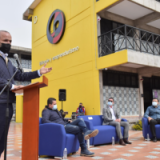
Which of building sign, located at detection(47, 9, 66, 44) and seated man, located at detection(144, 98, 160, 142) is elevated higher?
building sign, located at detection(47, 9, 66, 44)

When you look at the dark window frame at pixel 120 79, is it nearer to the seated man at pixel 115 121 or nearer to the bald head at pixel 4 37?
the seated man at pixel 115 121

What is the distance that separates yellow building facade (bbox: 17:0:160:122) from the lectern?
7.05 meters

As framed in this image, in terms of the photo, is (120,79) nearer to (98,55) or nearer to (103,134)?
(98,55)

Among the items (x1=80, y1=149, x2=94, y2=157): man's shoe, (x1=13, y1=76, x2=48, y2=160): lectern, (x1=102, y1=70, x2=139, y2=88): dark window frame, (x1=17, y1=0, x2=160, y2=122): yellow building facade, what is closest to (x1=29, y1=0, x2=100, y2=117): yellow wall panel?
(x1=17, y1=0, x2=160, y2=122): yellow building facade

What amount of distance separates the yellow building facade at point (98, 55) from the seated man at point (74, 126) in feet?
15.4

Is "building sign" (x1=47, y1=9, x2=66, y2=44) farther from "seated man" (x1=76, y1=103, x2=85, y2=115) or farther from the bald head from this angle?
the bald head

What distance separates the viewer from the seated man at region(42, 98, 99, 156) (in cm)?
462

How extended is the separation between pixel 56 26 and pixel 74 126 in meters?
9.62

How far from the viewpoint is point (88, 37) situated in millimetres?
10836

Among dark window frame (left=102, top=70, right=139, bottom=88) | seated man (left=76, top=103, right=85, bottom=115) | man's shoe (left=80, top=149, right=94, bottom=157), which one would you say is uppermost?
dark window frame (left=102, top=70, right=139, bottom=88)

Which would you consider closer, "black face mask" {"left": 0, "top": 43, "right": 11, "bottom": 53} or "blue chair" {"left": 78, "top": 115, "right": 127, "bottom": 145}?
"black face mask" {"left": 0, "top": 43, "right": 11, "bottom": 53}

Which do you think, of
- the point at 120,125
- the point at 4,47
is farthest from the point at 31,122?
the point at 120,125

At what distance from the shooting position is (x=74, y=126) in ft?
15.9

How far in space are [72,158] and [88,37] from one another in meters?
7.44
